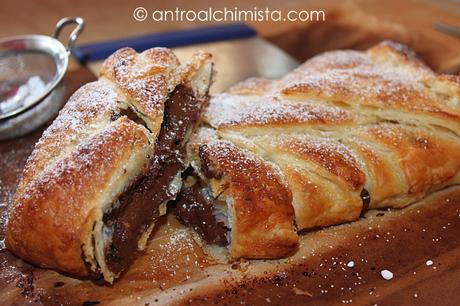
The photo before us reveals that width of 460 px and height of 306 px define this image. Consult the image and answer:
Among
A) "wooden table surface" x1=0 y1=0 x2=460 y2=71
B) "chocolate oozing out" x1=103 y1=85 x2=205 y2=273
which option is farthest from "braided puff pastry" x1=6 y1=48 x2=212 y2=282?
"wooden table surface" x1=0 y1=0 x2=460 y2=71

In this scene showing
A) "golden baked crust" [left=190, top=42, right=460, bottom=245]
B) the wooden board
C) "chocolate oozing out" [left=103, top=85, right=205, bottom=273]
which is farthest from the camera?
the wooden board

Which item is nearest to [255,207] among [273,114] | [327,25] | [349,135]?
[273,114]

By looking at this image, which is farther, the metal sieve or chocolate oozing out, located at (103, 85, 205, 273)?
the metal sieve

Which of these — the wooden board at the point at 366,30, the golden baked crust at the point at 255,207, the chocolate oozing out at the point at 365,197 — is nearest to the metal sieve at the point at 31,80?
the golden baked crust at the point at 255,207

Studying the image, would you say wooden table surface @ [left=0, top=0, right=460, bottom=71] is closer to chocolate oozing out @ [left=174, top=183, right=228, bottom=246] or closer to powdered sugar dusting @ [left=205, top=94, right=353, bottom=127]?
powdered sugar dusting @ [left=205, top=94, right=353, bottom=127]

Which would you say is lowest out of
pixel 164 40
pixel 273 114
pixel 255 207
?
pixel 164 40

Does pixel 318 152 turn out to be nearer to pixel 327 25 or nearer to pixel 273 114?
pixel 273 114

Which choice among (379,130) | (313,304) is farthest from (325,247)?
(379,130)
